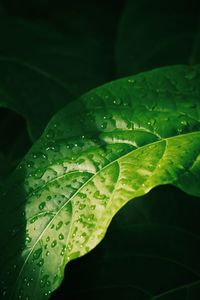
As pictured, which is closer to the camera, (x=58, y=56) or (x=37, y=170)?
(x=37, y=170)

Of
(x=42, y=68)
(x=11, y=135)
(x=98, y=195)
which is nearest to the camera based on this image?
(x=98, y=195)

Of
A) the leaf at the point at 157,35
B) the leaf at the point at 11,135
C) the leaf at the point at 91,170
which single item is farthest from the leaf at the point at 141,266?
the leaf at the point at 157,35

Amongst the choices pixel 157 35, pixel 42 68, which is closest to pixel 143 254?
pixel 42 68

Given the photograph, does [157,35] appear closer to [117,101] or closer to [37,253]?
[117,101]

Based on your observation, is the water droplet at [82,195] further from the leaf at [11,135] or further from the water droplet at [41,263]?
the leaf at [11,135]

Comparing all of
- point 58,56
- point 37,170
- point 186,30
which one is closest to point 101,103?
point 37,170

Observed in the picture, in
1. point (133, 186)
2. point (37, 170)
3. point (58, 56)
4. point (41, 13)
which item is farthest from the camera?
point (41, 13)

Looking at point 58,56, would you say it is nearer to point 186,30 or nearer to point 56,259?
point 186,30
